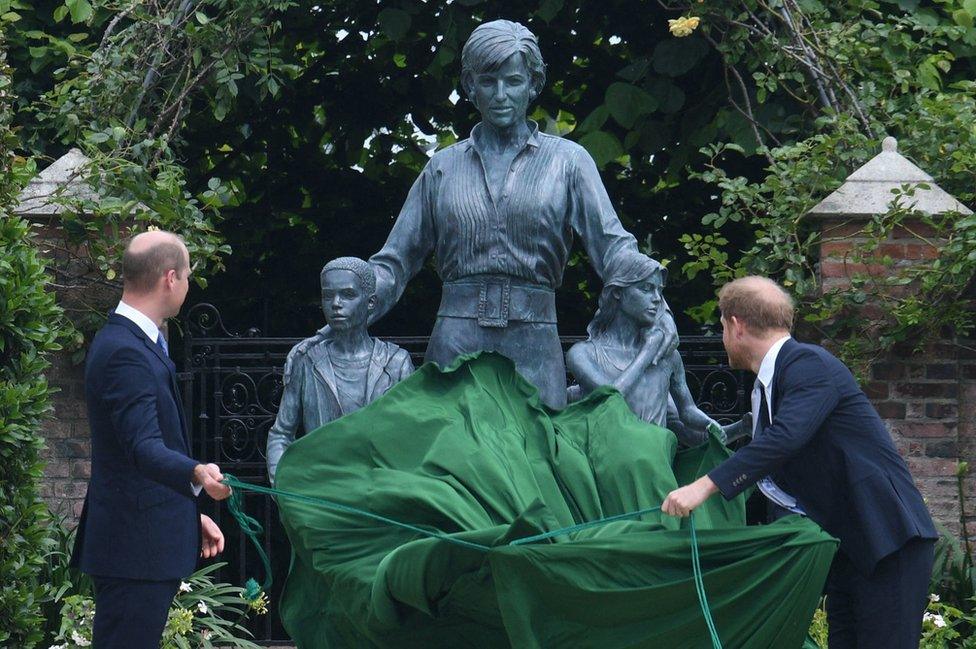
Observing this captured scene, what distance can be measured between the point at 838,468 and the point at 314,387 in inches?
63.9

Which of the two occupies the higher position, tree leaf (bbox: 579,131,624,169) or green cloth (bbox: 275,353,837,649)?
tree leaf (bbox: 579,131,624,169)

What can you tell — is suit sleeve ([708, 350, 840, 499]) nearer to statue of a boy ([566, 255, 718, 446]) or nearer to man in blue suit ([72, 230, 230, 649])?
statue of a boy ([566, 255, 718, 446])

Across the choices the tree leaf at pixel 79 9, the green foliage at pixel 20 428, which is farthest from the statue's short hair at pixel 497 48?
the tree leaf at pixel 79 9

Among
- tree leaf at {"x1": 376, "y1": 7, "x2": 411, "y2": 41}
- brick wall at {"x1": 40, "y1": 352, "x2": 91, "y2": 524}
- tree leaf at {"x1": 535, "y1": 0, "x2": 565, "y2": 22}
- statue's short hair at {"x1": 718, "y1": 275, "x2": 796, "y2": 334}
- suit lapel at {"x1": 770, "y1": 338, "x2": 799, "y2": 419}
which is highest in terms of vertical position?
tree leaf at {"x1": 535, "y1": 0, "x2": 565, "y2": 22}

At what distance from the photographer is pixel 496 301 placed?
491cm

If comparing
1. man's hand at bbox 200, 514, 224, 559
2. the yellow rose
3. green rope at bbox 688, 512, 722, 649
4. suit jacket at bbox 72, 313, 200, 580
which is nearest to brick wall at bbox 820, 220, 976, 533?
the yellow rose

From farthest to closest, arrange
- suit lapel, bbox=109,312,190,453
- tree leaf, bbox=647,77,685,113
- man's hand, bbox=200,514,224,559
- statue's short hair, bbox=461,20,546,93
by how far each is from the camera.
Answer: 1. tree leaf, bbox=647,77,685,113
2. statue's short hair, bbox=461,20,546,93
3. man's hand, bbox=200,514,224,559
4. suit lapel, bbox=109,312,190,453

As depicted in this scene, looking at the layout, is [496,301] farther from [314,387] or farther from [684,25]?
[684,25]

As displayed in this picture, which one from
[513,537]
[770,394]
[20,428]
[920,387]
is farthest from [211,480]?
[920,387]

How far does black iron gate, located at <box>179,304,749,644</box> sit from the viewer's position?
291 inches

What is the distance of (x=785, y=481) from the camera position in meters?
4.37

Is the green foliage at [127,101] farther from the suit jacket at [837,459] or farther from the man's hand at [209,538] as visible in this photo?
the suit jacket at [837,459]

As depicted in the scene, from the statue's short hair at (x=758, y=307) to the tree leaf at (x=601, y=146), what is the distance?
3.61 m

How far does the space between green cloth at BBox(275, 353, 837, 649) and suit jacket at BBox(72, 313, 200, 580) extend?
1.11 feet
